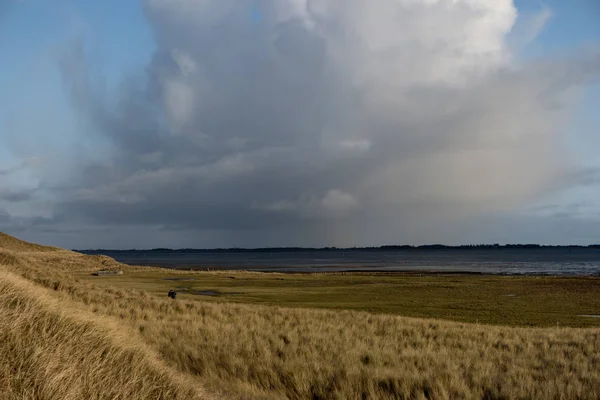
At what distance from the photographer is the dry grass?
26.7ft

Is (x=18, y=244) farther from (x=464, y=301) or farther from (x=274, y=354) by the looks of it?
(x=274, y=354)

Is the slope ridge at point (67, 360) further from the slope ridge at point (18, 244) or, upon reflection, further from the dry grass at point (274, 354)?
the slope ridge at point (18, 244)

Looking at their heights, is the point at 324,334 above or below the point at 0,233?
below

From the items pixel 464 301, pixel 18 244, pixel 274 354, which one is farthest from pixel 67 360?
pixel 18 244

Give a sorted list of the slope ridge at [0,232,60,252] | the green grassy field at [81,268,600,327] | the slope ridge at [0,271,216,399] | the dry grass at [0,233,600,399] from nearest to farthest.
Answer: the slope ridge at [0,271,216,399], the dry grass at [0,233,600,399], the green grassy field at [81,268,600,327], the slope ridge at [0,232,60,252]

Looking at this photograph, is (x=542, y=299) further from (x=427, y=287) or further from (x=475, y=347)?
(x=475, y=347)

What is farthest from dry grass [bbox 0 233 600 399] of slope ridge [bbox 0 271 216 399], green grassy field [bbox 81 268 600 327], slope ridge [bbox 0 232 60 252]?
slope ridge [bbox 0 232 60 252]

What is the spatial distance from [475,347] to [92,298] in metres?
15.9

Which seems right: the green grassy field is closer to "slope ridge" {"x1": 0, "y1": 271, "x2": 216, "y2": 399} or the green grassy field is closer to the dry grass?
the dry grass

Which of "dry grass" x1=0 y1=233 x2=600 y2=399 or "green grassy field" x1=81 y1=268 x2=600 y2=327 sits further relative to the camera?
"green grassy field" x1=81 y1=268 x2=600 y2=327

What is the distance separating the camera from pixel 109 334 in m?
9.91

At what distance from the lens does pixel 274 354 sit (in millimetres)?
14961

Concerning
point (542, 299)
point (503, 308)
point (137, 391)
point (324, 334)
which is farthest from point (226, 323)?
point (542, 299)

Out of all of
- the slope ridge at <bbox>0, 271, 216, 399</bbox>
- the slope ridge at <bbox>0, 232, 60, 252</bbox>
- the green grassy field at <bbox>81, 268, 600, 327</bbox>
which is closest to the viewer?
the slope ridge at <bbox>0, 271, 216, 399</bbox>
